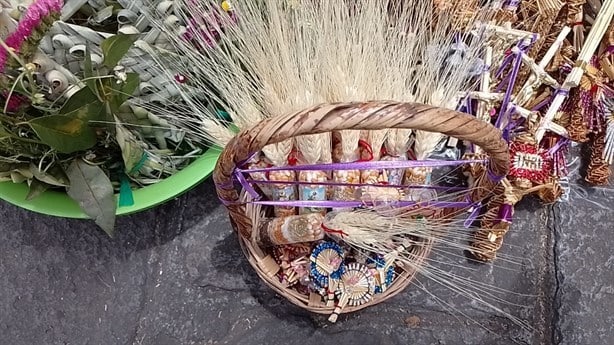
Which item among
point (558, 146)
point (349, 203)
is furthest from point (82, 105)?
point (558, 146)

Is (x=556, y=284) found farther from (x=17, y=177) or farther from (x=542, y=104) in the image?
(x=17, y=177)

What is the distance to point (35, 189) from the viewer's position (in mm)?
891

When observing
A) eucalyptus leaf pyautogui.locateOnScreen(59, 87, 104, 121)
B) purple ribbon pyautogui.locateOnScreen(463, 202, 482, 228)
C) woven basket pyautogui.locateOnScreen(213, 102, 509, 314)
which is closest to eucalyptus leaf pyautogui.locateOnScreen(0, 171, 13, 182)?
eucalyptus leaf pyautogui.locateOnScreen(59, 87, 104, 121)

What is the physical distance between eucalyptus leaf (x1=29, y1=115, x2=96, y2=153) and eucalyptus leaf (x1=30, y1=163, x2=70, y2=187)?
58 mm

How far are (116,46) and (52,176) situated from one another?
200 millimetres

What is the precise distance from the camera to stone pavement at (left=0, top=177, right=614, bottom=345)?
964 mm

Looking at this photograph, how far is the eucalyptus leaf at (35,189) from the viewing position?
35.0 inches

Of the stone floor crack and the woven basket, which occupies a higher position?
the woven basket

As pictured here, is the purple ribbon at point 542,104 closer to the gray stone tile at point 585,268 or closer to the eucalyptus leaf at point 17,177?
the gray stone tile at point 585,268

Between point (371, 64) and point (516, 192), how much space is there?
26 centimetres

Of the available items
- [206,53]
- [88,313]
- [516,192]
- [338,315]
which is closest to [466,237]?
[516,192]

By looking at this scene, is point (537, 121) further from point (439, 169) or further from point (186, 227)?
point (186, 227)

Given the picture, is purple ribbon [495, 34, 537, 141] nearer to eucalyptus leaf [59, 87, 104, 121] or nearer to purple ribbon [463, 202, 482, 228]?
purple ribbon [463, 202, 482, 228]

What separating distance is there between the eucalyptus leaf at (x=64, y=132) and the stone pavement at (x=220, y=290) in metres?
0.23
